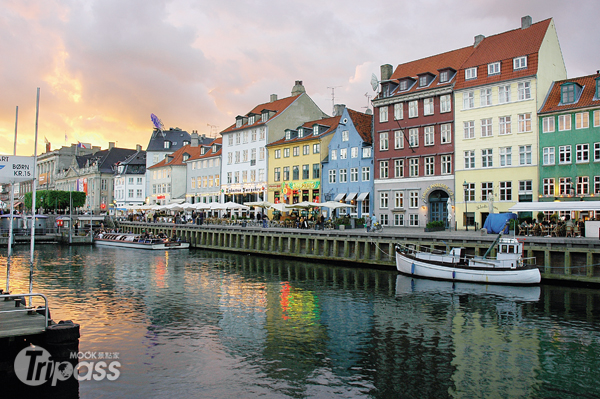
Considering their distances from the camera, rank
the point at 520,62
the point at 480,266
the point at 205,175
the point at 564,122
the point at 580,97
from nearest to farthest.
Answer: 1. the point at 480,266
2. the point at 580,97
3. the point at 564,122
4. the point at 520,62
5. the point at 205,175

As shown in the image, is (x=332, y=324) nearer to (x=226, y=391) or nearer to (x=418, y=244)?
(x=226, y=391)

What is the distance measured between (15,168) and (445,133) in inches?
1668

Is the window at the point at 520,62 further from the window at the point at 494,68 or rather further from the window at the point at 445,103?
the window at the point at 445,103

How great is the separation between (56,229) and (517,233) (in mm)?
66634

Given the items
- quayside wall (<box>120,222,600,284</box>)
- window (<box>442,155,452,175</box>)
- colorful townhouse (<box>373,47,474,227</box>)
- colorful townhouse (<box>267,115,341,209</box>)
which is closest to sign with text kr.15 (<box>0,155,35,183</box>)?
quayside wall (<box>120,222,600,284</box>)

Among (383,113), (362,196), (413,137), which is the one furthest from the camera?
(362,196)

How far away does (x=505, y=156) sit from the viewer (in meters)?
45.3

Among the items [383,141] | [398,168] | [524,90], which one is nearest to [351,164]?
[383,141]

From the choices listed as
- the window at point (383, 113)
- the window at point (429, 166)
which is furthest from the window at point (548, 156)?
the window at point (383, 113)

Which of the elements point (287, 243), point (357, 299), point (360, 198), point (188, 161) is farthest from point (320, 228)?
point (188, 161)

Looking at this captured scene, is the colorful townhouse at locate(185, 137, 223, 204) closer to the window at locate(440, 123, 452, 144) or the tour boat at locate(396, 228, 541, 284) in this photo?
the window at locate(440, 123, 452, 144)

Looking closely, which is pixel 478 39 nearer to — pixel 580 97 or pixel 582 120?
pixel 580 97

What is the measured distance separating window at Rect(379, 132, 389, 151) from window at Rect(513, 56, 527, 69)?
14.6 metres

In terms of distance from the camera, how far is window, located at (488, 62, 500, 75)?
1826 inches
